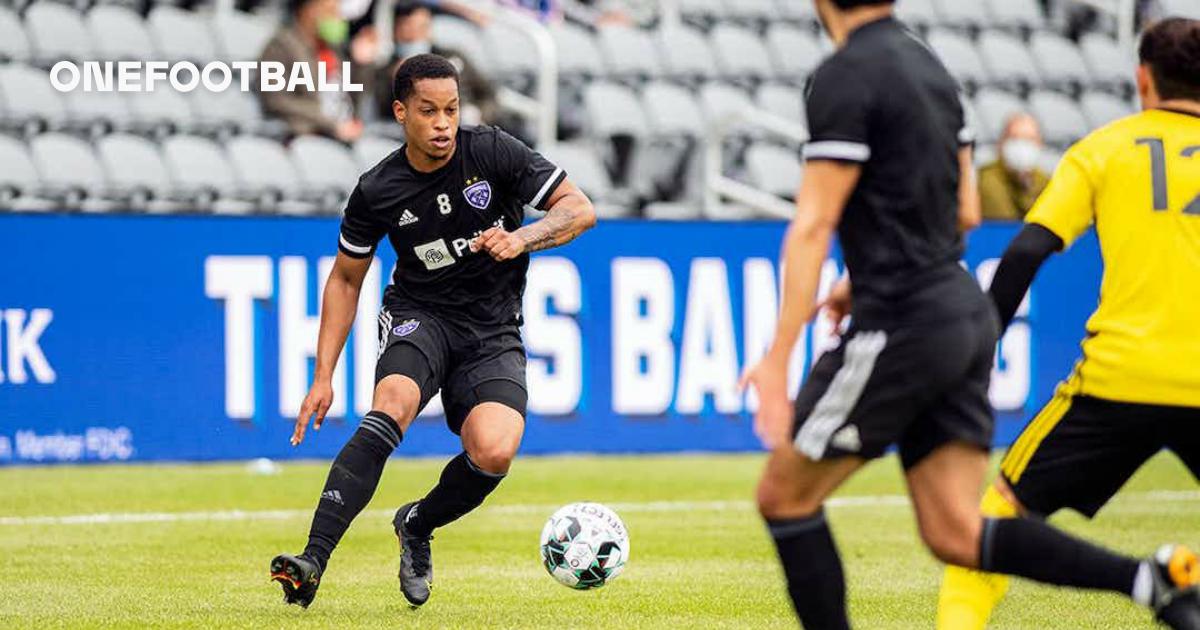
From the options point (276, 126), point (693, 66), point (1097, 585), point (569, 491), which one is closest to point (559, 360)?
point (569, 491)

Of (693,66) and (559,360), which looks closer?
(559,360)

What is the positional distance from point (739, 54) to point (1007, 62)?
3086mm

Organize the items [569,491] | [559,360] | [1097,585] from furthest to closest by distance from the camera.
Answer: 1. [559,360]
2. [569,491]
3. [1097,585]

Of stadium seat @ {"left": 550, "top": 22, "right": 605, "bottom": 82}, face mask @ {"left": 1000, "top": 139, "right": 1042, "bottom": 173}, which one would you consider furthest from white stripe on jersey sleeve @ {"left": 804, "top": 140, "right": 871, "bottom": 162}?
stadium seat @ {"left": 550, "top": 22, "right": 605, "bottom": 82}

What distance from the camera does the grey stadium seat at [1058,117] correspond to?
2030 cm

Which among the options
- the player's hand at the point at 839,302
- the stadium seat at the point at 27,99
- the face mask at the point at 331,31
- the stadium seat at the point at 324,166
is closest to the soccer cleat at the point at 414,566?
the player's hand at the point at 839,302

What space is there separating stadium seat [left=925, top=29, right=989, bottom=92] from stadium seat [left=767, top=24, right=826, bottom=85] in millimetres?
1205

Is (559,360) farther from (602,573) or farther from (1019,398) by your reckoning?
(602,573)

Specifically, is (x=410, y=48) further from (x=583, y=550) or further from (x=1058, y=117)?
(x=583, y=550)

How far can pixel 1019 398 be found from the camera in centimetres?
1596

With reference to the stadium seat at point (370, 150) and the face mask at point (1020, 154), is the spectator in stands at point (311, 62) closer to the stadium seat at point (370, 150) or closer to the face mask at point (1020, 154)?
Answer: the stadium seat at point (370, 150)

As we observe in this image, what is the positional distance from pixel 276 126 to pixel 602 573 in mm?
8541

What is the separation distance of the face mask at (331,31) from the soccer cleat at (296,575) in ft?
29.6

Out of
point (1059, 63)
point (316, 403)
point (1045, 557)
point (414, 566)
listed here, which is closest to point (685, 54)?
point (1059, 63)
